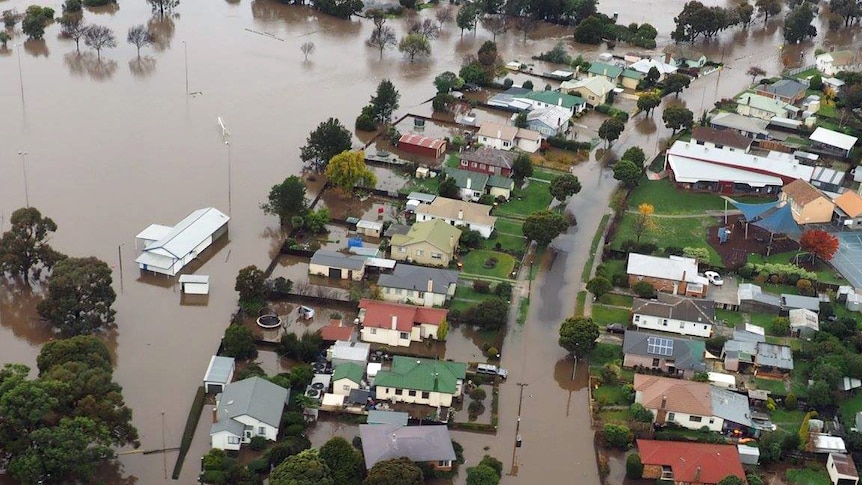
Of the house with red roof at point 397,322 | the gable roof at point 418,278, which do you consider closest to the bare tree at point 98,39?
the gable roof at point 418,278

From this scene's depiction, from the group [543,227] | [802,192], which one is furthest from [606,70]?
[543,227]

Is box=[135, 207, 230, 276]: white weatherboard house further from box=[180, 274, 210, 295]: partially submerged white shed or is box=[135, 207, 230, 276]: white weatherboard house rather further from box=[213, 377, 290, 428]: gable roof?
box=[213, 377, 290, 428]: gable roof

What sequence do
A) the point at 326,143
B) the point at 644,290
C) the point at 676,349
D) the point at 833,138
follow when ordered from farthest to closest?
the point at 833,138, the point at 326,143, the point at 644,290, the point at 676,349

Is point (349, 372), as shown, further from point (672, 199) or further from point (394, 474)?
point (672, 199)

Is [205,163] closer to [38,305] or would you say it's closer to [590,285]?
[38,305]

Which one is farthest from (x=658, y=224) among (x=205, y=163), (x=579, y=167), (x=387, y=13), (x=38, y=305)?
(x=387, y=13)

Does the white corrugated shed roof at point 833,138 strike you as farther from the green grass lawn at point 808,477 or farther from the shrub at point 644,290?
the green grass lawn at point 808,477
